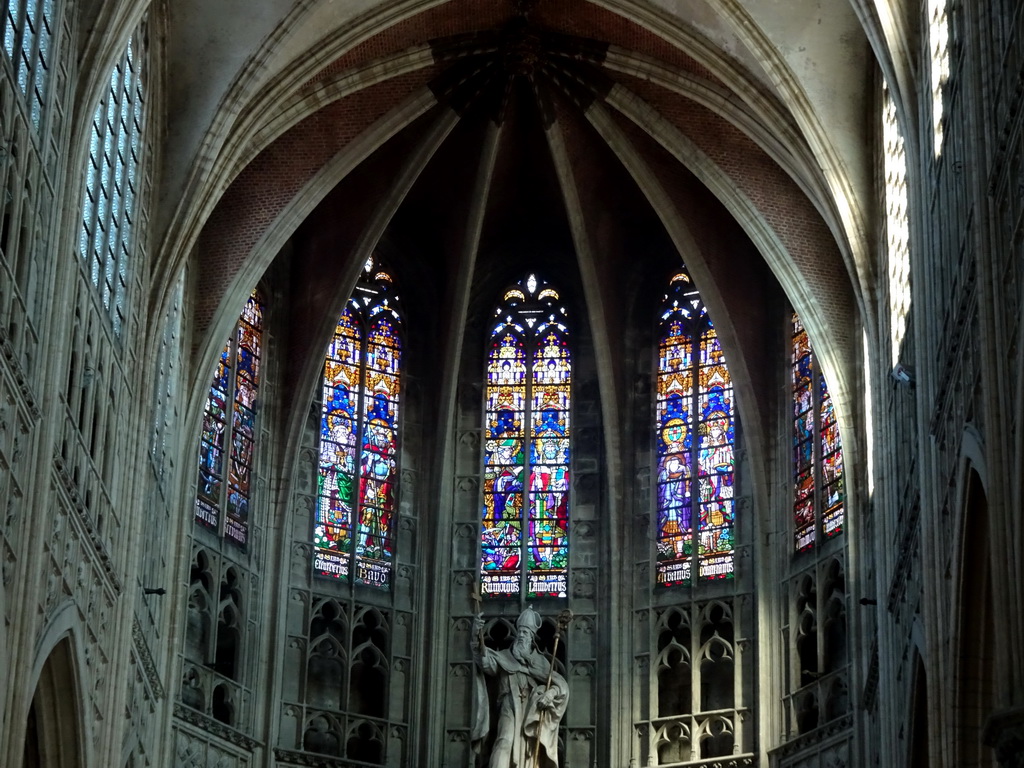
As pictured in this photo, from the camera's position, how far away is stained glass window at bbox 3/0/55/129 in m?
20.0

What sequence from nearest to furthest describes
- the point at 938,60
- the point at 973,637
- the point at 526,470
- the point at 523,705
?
the point at 973,637 < the point at 938,60 < the point at 523,705 < the point at 526,470

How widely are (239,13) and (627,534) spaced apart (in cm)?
881

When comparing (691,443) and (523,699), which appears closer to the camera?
(523,699)

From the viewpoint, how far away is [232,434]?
30.1 m

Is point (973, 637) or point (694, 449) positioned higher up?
point (694, 449)

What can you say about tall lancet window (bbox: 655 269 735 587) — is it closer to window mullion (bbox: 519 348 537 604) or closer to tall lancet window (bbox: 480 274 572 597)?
tall lancet window (bbox: 480 274 572 597)

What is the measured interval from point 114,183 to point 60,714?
17.9 ft

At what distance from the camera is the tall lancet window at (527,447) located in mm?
31500

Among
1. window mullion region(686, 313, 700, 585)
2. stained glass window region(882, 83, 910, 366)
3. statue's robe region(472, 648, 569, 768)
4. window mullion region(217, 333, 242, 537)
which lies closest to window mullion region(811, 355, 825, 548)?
window mullion region(686, 313, 700, 585)

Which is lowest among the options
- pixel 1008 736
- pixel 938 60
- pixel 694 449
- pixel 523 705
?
pixel 1008 736

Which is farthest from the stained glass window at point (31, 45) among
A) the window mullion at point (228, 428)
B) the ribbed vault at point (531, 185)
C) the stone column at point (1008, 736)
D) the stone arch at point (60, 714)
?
the stone column at point (1008, 736)

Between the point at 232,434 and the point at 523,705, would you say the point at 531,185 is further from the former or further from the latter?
the point at 523,705

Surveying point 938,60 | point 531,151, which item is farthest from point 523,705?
point 938,60

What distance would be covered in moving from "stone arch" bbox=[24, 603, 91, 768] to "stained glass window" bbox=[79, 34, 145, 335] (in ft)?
12.2
